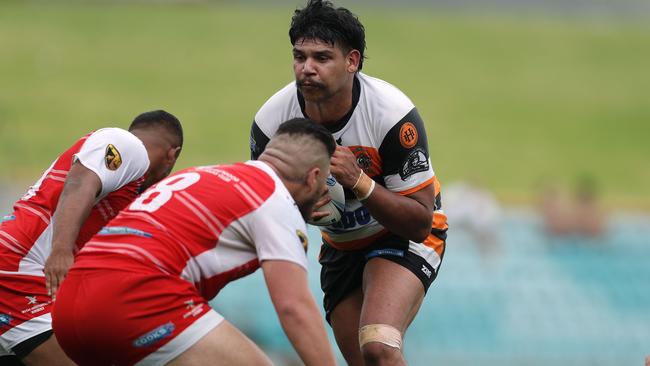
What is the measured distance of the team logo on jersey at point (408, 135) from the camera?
619 centimetres

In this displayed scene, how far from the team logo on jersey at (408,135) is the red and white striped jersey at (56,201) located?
157 centimetres

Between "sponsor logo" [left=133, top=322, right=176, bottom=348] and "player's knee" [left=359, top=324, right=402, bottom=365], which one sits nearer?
"sponsor logo" [left=133, top=322, right=176, bottom=348]

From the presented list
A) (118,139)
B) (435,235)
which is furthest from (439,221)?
(118,139)

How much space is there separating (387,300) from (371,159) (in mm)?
886

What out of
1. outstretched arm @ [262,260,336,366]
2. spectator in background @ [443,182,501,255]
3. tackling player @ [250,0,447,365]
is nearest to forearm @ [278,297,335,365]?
outstretched arm @ [262,260,336,366]

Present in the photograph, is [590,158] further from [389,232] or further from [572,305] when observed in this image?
[389,232]

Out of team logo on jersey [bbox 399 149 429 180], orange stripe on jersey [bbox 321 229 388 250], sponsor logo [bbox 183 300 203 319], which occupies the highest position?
team logo on jersey [bbox 399 149 429 180]

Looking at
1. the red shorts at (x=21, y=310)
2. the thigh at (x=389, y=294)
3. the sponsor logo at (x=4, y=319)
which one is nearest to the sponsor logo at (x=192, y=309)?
the red shorts at (x=21, y=310)

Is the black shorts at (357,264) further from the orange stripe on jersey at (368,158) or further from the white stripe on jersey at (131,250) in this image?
the white stripe on jersey at (131,250)

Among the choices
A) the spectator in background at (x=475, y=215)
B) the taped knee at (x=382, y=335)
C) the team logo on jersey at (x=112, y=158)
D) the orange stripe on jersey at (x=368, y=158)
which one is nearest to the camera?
the team logo on jersey at (x=112, y=158)

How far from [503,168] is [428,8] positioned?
40.7 ft

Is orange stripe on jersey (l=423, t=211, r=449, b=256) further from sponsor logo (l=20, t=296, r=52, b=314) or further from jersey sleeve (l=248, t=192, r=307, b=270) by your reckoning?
sponsor logo (l=20, t=296, r=52, b=314)

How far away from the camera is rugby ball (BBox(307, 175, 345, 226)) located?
630 centimetres

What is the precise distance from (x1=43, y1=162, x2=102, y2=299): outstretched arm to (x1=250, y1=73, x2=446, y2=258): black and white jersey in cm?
141
